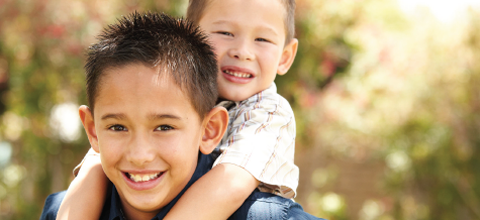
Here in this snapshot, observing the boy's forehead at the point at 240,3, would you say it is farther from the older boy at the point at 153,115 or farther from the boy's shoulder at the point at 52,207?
the boy's shoulder at the point at 52,207

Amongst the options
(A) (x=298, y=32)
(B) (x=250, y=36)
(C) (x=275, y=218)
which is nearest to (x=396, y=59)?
(A) (x=298, y=32)

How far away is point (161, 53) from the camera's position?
1580mm

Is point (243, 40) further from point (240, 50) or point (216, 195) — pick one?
point (216, 195)

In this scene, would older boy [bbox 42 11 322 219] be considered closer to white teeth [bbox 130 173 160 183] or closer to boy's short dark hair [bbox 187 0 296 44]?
white teeth [bbox 130 173 160 183]

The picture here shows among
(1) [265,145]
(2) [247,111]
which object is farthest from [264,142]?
(2) [247,111]

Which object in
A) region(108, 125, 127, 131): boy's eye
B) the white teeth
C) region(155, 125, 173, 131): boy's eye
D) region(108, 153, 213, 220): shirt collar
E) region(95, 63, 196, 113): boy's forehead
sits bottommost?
region(108, 153, 213, 220): shirt collar

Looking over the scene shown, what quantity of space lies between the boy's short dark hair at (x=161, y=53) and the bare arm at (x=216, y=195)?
0.24 meters

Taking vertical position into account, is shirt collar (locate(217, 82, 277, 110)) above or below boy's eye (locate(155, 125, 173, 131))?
above

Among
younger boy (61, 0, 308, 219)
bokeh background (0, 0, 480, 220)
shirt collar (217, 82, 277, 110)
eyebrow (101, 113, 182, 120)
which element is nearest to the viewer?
eyebrow (101, 113, 182, 120)

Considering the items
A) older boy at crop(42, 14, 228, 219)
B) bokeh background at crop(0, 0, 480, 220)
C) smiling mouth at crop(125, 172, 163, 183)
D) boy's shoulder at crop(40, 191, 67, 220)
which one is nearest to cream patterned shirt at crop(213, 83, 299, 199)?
older boy at crop(42, 14, 228, 219)

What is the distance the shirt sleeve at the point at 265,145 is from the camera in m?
1.71

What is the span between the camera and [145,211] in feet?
5.58

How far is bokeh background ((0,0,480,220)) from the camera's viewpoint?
6094 mm

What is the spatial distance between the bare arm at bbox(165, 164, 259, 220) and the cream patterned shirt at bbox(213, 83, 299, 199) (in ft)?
0.14
